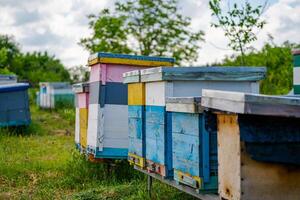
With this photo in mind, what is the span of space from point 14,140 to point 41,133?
6.98 ft

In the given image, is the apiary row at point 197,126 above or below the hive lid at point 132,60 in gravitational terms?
below

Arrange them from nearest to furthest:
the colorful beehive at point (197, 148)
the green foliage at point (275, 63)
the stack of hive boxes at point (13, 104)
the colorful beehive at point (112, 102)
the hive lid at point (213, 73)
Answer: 1. the colorful beehive at point (197, 148)
2. the hive lid at point (213, 73)
3. the colorful beehive at point (112, 102)
4. the stack of hive boxes at point (13, 104)
5. the green foliage at point (275, 63)

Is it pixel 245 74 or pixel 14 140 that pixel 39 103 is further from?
pixel 245 74

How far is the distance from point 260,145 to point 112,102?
11.3 feet

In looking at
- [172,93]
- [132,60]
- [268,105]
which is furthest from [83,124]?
[268,105]

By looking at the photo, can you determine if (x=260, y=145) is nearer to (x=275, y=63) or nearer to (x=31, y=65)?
(x=275, y=63)

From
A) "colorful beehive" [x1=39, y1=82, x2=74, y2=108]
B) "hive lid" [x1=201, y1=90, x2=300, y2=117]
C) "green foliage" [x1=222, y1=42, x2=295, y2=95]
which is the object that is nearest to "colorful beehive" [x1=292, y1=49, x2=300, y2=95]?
"hive lid" [x1=201, y1=90, x2=300, y2=117]

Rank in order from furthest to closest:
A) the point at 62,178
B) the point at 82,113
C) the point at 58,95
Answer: the point at 58,95 → the point at 82,113 → the point at 62,178

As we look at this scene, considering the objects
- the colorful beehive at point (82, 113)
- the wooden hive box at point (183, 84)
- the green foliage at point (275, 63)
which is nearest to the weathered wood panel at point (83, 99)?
the colorful beehive at point (82, 113)

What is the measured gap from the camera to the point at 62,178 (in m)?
7.02

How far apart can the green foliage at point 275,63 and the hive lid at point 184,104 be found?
9.29m

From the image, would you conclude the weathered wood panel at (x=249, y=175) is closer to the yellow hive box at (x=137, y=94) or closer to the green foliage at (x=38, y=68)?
the yellow hive box at (x=137, y=94)

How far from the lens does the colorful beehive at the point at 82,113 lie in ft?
22.5

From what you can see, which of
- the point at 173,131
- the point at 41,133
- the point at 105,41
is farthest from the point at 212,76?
the point at 105,41
